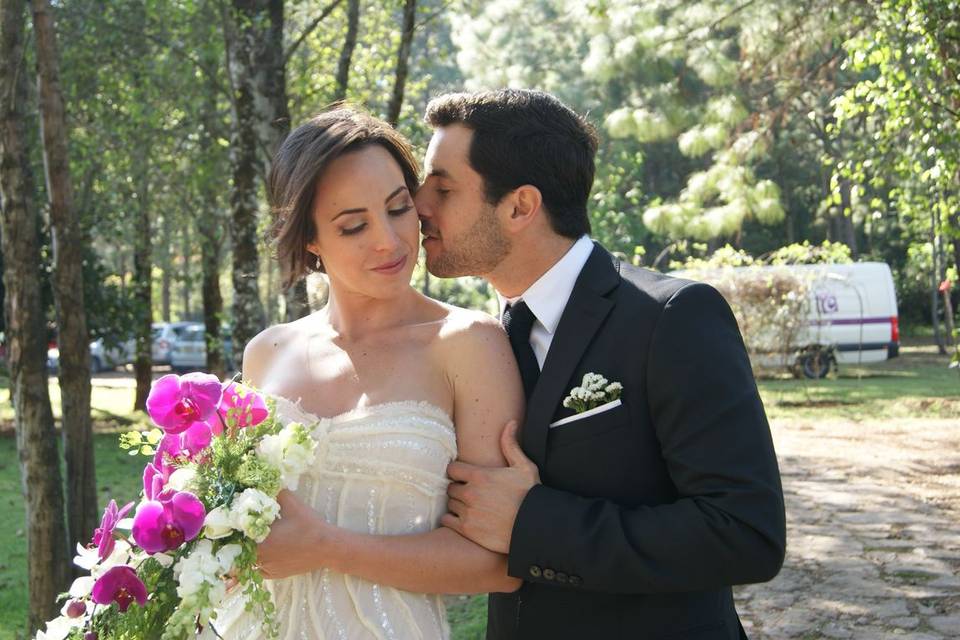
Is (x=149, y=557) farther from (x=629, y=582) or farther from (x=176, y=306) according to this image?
(x=176, y=306)

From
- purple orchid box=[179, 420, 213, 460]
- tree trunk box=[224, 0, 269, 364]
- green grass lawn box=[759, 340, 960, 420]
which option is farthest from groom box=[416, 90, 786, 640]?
green grass lawn box=[759, 340, 960, 420]

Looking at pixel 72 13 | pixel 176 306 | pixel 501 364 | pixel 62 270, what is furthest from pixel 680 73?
pixel 176 306

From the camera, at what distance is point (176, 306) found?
62.1m

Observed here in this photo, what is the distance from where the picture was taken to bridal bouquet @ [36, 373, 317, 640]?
7.89 feet

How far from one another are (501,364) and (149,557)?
2.98 feet

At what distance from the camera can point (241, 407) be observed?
8.46 feet

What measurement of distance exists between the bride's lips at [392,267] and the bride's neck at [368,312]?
157mm

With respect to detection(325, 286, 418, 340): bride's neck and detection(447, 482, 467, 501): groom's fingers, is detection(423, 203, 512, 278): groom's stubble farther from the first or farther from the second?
detection(447, 482, 467, 501): groom's fingers

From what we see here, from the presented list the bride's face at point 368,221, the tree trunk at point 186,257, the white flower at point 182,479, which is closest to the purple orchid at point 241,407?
the white flower at point 182,479

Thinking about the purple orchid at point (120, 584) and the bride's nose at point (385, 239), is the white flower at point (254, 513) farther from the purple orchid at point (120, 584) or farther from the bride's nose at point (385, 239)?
the bride's nose at point (385, 239)

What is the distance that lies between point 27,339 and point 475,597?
3499mm

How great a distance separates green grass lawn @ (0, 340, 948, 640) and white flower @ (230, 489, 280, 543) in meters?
4.31

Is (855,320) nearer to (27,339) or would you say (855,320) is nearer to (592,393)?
(27,339)

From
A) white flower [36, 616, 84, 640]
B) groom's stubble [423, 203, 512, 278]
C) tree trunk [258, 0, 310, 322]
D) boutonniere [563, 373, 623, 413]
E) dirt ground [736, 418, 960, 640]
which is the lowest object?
dirt ground [736, 418, 960, 640]
